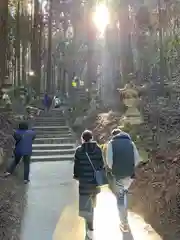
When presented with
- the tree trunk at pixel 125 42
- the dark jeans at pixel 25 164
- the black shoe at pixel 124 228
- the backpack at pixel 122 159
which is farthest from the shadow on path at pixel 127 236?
the tree trunk at pixel 125 42

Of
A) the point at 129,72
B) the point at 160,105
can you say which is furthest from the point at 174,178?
the point at 129,72

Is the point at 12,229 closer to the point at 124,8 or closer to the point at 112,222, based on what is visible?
the point at 112,222

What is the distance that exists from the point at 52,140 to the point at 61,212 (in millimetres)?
10251

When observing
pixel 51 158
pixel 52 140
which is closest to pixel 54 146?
pixel 52 140

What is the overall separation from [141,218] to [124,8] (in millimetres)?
11100

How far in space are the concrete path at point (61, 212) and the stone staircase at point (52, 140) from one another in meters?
1.28

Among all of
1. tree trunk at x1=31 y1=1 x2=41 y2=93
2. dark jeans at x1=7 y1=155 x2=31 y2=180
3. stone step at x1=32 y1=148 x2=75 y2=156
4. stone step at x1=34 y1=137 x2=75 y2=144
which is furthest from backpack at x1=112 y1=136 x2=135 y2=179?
tree trunk at x1=31 y1=1 x2=41 y2=93

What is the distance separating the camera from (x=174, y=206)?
6.44 metres

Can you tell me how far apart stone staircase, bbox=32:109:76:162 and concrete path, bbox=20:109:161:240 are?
1.28m

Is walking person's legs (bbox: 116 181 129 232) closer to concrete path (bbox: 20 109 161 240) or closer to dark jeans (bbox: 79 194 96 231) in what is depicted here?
concrete path (bbox: 20 109 161 240)

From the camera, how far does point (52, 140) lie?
1795 cm

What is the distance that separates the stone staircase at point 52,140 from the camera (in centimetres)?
1569

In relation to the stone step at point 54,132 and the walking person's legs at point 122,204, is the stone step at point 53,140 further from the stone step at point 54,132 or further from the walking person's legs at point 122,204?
the walking person's legs at point 122,204

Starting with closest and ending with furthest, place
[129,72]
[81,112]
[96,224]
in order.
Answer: [96,224] → [129,72] → [81,112]
